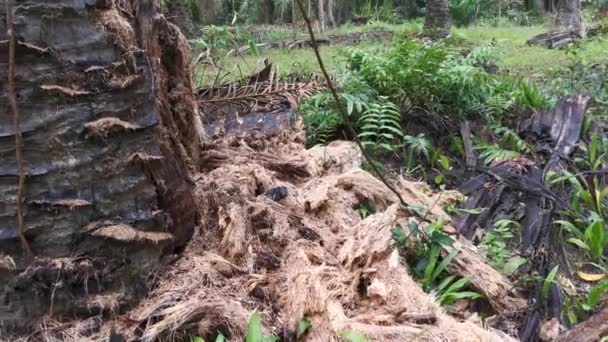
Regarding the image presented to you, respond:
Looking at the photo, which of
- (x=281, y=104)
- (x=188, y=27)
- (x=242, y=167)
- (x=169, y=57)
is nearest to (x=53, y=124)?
(x=169, y=57)

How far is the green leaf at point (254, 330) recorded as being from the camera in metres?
1.89

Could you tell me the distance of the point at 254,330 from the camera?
1.90m

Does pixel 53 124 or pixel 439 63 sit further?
pixel 439 63

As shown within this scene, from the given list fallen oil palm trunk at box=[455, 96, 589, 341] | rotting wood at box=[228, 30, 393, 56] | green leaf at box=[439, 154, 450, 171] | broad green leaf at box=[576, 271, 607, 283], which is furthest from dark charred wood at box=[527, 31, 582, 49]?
broad green leaf at box=[576, 271, 607, 283]

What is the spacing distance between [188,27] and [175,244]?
748 cm

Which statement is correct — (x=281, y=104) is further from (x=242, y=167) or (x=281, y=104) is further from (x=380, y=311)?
(x=380, y=311)

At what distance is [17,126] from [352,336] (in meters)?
1.19

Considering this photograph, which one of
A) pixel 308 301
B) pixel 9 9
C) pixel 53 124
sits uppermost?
pixel 9 9

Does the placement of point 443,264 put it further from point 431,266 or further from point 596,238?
point 596,238

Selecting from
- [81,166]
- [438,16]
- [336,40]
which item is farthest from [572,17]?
[81,166]

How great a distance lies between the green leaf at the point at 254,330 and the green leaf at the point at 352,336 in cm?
26

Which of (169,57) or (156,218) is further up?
(169,57)

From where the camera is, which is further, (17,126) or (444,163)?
(444,163)

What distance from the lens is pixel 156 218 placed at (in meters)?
2.09
